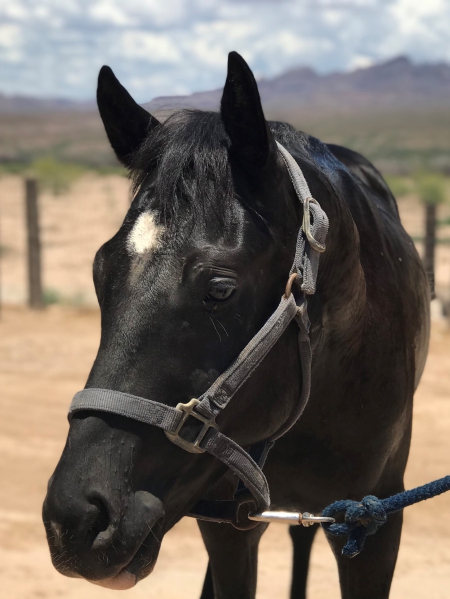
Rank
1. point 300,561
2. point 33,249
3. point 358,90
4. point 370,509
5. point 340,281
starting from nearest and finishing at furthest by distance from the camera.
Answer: point 370,509 → point 340,281 → point 300,561 → point 33,249 → point 358,90

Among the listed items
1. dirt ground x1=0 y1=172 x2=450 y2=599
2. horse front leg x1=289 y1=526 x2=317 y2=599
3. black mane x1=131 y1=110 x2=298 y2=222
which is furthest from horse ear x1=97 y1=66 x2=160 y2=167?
dirt ground x1=0 y1=172 x2=450 y2=599

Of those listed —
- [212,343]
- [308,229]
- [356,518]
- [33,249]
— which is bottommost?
[356,518]

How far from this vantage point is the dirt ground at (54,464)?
4.27 metres

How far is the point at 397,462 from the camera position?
8.97 ft

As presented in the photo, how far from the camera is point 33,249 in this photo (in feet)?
37.2

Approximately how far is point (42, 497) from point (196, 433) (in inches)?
150

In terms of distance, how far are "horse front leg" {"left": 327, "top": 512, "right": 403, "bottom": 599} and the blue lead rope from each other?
39cm

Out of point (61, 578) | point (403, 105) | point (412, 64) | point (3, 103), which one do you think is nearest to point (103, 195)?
point (61, 578)

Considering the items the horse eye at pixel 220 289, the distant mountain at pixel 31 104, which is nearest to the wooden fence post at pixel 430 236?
the horse eye at pixel 220 289

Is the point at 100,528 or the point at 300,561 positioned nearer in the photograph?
the point at 100,528

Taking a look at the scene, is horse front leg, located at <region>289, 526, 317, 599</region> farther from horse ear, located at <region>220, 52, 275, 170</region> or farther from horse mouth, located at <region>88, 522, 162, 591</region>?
horse ear, located at <region>220, 52, 275, 170</region>

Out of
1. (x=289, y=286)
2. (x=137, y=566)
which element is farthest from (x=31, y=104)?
(x=137, y=566)

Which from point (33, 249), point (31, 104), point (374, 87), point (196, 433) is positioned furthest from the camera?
point (31, 104)

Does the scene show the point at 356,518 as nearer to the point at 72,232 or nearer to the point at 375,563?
the point at 375,563
